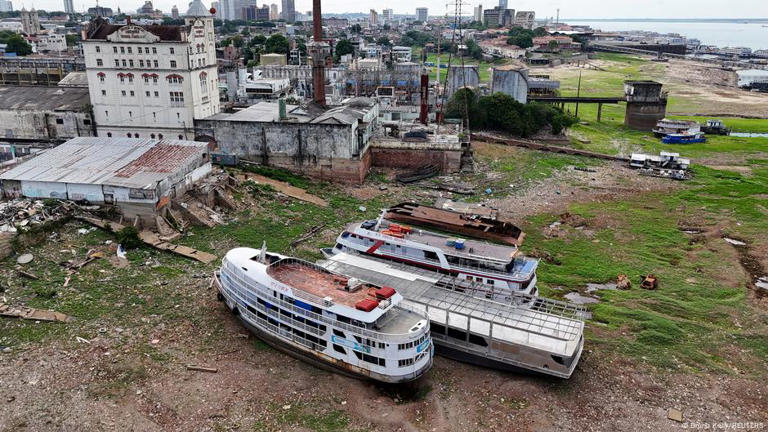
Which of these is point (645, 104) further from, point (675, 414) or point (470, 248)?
point (675, 414)

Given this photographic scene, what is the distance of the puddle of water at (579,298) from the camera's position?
26.8 m

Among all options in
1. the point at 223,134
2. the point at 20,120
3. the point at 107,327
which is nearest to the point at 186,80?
the point at 223,134

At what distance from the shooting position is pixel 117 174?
33375mm

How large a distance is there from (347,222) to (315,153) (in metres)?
10.1

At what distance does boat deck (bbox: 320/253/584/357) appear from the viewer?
20969mm

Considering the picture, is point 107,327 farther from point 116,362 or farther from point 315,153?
point 315,153

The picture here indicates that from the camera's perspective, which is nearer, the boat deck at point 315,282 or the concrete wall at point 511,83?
the boat deck at point 315,282

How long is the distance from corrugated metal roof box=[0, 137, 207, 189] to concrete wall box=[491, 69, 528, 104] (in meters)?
45.2

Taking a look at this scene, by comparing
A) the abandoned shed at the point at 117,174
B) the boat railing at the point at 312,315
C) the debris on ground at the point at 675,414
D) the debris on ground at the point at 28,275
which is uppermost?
the abandoned shed at the point at 117,174

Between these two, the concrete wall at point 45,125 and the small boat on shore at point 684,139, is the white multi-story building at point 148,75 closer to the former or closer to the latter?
the concrete wall at point 45,125

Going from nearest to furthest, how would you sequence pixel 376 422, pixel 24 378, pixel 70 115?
1. pixel 376 422
2. pixel 24 378
3. pixel 70 115

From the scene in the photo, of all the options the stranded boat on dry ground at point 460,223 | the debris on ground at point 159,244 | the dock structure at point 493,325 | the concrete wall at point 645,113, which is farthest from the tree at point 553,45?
the debris on ground at point 159,244

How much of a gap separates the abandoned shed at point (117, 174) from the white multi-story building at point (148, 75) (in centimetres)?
771

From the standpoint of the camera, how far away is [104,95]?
4506cm
